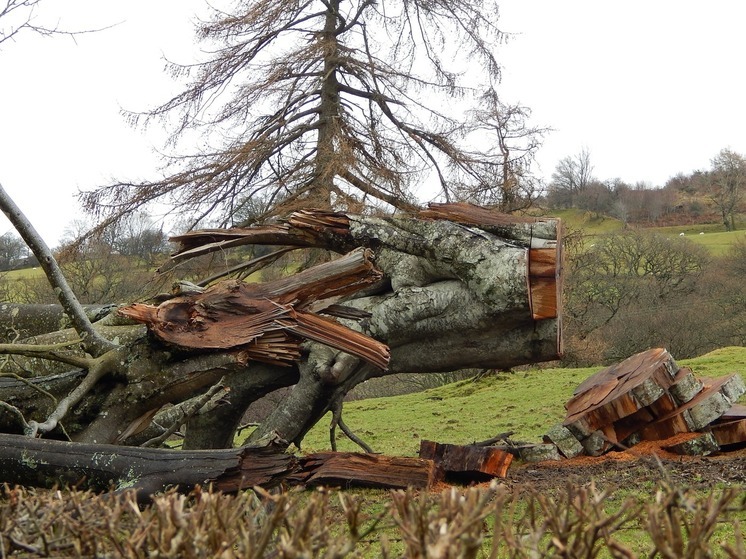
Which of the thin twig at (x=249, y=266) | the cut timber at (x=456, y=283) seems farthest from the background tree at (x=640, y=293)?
the cut timber at (x=456, y=283)

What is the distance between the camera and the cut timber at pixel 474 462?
8109 mm

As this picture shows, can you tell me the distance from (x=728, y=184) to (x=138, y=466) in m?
60.9

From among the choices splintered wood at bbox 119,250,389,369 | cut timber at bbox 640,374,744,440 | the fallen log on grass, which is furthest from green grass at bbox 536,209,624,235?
the fallen log on grass

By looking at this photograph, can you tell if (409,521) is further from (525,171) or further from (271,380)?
(525,171)

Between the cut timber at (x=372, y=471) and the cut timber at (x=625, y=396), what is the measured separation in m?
2.45

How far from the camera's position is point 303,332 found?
22.4ft

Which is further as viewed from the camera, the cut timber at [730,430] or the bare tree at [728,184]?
the bare tree at [728,184]

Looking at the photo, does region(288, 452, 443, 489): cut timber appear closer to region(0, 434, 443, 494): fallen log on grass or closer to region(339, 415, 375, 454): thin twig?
region(339, 415, 375, 454): thin twig

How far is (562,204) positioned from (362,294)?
5199 centimetres

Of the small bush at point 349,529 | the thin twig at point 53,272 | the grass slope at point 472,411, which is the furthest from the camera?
the grass slope at point 472,411

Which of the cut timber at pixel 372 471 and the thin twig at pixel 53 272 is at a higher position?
the thin twig at pixel 53 272

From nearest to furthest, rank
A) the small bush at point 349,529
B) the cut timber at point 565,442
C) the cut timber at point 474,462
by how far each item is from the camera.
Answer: the small bush at point 349,529, the cut timber at point 474,462, the cut timber at point 565,442

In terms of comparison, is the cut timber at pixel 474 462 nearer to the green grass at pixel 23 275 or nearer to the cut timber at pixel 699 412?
the cut timber at pixel 699 412

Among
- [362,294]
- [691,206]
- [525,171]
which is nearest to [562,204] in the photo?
[691,206]
